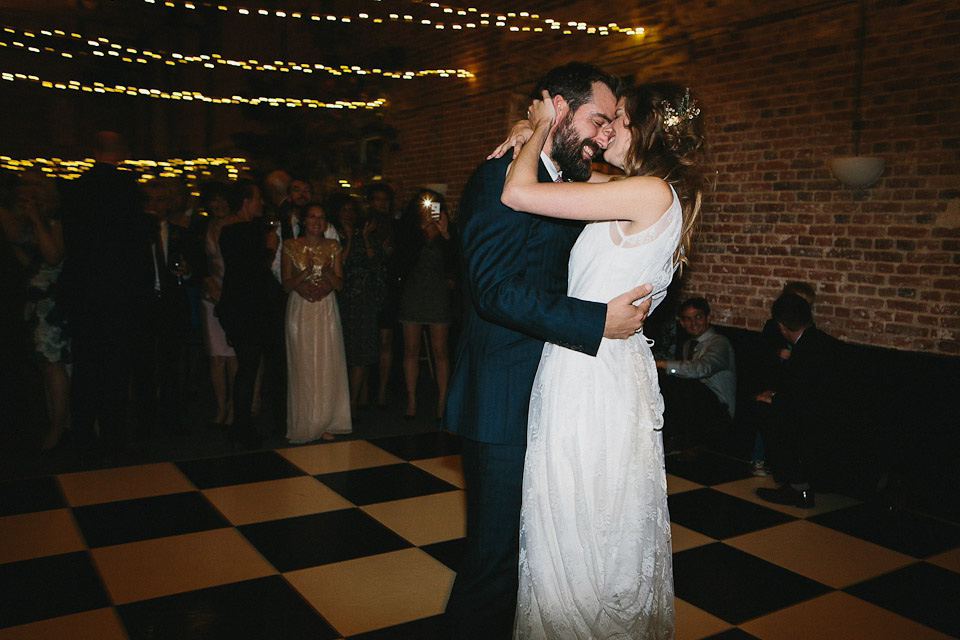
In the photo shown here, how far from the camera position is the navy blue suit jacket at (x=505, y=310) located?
154cm

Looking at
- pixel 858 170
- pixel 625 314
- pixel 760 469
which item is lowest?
pixel 760 469

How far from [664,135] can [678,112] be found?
6 cm

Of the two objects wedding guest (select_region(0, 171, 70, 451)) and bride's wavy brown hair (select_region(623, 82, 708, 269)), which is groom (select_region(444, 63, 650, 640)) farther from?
wedding guest (select_region(0, 171, 70, 451))

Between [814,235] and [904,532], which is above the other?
[814,235]

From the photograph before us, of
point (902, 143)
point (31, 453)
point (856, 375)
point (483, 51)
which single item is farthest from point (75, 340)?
point (483, 51)

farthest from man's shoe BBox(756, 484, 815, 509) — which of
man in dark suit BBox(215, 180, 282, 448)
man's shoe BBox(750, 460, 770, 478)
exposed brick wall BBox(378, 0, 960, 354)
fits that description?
man in dark suit BBox(215, 180, 282, 448)

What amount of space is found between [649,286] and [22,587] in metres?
2.20

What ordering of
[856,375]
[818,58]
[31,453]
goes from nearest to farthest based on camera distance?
[856,375] → [31,453] → [818,58]

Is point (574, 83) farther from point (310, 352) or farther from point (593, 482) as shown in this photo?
point (310, 352)

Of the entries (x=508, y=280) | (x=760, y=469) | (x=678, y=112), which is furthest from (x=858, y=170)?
(x=508, y=280)

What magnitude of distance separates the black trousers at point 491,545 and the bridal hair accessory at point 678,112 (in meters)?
0.82

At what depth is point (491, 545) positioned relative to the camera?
5.65 ft

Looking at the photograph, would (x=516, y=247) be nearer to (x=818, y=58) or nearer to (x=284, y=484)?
(x=284, y=484)

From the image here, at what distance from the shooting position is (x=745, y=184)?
15.4 ft
